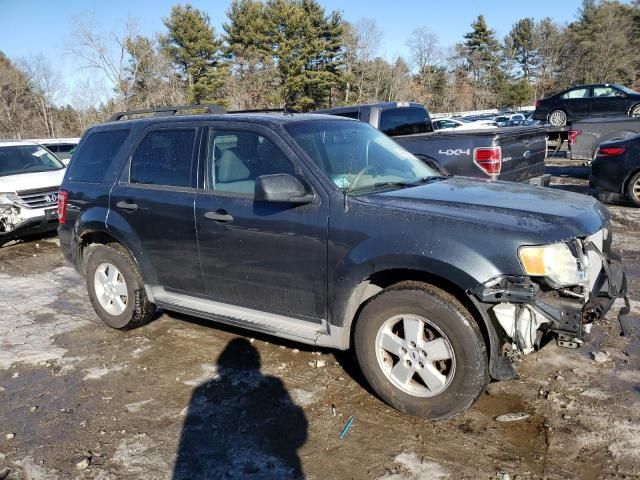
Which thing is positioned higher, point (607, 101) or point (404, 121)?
point (607, 101)

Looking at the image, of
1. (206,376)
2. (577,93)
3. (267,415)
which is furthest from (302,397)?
(577,93)

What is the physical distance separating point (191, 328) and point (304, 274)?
193 centimetres

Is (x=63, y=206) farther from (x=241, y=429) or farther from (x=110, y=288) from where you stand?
(x=241, y=429)

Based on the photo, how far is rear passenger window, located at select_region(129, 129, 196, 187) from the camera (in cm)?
423

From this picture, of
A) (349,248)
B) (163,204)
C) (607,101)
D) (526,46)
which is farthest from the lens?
(526,46)

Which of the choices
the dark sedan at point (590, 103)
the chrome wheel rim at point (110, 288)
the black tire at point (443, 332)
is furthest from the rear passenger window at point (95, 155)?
the dark sedan at point (590, 103)

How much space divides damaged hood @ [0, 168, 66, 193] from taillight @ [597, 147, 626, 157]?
373 inches

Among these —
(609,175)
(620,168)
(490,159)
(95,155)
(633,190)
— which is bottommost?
(633,190)

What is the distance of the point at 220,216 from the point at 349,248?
3.64 feet

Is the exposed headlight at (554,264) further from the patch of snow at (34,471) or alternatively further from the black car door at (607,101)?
the black car door at (607,101)

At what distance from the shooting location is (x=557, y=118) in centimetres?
2075

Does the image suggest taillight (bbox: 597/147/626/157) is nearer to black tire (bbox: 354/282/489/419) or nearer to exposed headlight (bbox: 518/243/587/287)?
exposed headlight (bbox: 518/243/587/287)

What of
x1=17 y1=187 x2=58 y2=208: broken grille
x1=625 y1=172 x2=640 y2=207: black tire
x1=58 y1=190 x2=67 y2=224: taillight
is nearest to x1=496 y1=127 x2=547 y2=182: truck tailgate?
x1=625 y1=172 x2=640 y2=207: black tire

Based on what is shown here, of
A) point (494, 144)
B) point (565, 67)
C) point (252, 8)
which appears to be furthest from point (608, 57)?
point (494, 144)
